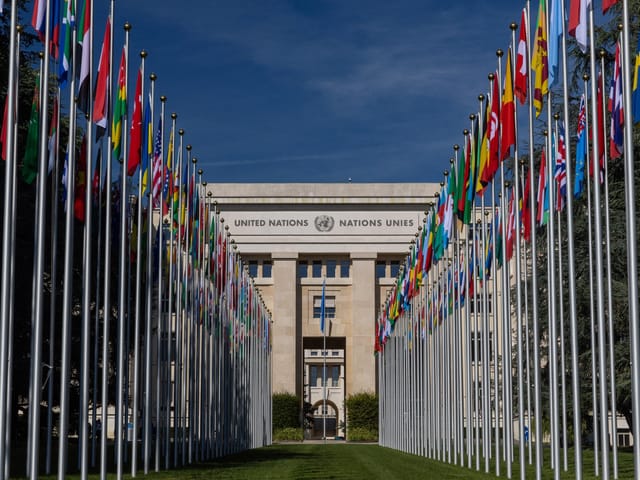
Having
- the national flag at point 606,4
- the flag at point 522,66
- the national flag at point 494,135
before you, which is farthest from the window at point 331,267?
the national flag at point 606,4

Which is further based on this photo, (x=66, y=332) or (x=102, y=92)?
(x=102, y=92)

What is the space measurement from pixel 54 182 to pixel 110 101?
8.63 ft

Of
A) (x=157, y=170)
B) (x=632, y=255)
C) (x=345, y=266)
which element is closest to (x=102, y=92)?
(x=157, y=170)

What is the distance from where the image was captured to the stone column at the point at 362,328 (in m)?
92.5

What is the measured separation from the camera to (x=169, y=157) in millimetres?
31781

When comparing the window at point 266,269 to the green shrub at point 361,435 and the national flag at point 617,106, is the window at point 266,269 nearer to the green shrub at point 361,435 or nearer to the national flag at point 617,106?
the green shrub at point 361,435

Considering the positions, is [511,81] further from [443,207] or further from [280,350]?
[280,350]

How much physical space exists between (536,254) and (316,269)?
248ft

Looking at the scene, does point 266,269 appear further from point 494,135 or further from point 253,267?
point 494,135

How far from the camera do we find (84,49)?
21750 mm

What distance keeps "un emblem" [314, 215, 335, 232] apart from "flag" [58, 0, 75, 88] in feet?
245

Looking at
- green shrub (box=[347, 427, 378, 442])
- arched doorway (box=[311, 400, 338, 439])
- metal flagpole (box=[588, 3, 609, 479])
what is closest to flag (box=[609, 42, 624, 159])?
metal flagpole (box=[588, 3, 609, 479])

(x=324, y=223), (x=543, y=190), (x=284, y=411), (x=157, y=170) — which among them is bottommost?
(x=284, y=411)

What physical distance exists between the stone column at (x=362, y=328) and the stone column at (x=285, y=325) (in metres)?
5.00
